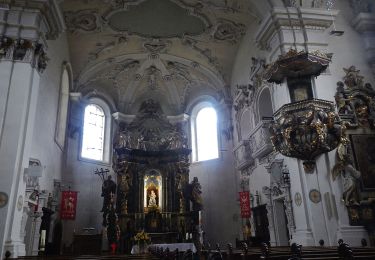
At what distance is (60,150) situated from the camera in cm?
1345

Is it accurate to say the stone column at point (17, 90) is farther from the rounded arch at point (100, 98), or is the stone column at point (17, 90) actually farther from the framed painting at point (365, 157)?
the framed painting at point (365, 157)

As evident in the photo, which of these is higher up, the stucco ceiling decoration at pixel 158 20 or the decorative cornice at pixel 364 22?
the stucco ceiling decoration at pixel 158 20

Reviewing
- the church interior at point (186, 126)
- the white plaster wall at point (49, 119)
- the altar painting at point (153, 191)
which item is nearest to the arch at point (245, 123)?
the church interior at point (186, 126)

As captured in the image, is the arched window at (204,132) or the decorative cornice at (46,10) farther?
the arched window at (204,132)

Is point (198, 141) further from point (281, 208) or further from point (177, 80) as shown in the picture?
point (281, 208)

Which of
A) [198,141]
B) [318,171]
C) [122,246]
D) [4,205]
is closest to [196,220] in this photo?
[122,246]

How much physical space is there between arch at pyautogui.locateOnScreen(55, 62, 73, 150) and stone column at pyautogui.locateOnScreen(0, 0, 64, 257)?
423cm

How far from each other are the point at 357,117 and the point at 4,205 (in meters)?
9.18

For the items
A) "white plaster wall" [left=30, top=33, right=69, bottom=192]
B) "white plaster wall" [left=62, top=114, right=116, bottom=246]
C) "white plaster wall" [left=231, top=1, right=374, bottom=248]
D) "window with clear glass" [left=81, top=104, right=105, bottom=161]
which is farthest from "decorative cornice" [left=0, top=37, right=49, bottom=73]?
"window with clear glass" [left=81, top=104, right=105, bottom=161]

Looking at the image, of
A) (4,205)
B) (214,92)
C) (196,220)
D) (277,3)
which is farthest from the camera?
(214,92)

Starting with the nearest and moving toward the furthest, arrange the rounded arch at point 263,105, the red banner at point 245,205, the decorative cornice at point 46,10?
the decorative cornice at point 46,10 → the rounded arch at point 263,105 → the red banner at point 245,205

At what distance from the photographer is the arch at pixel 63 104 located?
13.0 meters

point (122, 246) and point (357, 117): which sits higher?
point (357, 117)

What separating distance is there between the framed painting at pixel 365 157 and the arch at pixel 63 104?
10.2 meters
